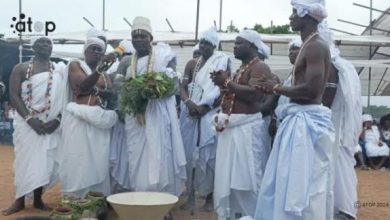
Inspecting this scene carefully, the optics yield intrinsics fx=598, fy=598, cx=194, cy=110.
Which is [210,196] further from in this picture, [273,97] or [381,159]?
[381,159]

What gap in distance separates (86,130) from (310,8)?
3.02 meters

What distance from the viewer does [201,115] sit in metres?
7.13

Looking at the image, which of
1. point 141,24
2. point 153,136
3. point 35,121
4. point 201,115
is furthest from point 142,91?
point 35,121

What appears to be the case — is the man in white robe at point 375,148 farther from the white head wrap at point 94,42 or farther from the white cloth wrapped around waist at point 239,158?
the white head wrap at point 94,42

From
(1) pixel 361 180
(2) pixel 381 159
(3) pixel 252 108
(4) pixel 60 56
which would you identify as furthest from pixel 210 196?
(4) pixel 60 56

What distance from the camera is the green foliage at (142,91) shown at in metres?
6.11

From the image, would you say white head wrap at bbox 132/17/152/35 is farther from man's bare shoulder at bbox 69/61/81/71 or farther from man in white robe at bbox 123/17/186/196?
man's bare shoulder at bbox 69/61/81/71

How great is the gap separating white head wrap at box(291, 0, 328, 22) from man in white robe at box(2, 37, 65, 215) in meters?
3.18

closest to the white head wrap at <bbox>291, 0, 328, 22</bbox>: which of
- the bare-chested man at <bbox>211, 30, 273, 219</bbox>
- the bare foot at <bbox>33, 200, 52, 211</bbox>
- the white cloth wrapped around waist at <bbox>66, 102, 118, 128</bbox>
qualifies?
the bare-chested man at <bbox>211, 30, 273, 219</bbox>

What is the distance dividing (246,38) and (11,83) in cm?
275

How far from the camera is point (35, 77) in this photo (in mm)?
6828

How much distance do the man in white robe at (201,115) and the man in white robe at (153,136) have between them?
2.06ft

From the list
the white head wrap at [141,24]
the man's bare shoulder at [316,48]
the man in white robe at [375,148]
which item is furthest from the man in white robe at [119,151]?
the man in white robe at [375,148]

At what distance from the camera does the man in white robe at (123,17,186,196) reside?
631 centimetres
